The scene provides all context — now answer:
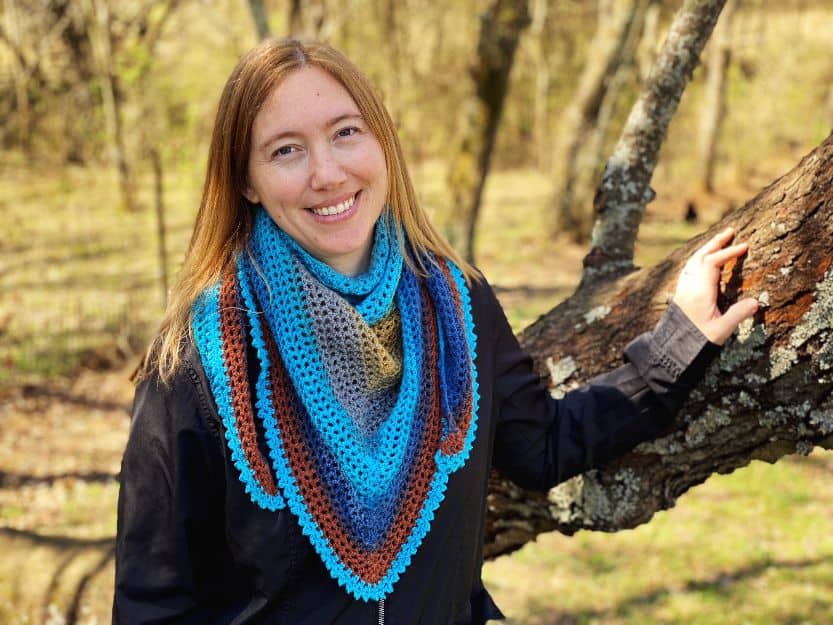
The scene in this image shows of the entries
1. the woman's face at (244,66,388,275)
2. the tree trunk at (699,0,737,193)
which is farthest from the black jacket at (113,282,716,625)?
the tree trunk at (699,0,737,193)

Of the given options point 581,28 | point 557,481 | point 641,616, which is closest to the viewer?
point 557,481

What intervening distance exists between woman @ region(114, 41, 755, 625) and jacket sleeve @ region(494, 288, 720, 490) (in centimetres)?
1

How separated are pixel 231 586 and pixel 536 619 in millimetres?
2409

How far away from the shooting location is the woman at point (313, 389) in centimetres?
167

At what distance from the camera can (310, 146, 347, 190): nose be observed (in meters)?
1.75

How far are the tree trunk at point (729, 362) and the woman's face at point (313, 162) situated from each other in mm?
722

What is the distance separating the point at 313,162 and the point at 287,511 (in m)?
0.71

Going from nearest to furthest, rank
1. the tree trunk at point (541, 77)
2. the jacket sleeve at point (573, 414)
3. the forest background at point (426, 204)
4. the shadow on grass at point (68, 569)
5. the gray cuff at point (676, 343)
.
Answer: the gray cuff at point (676, 343) → the jacket sleeve at point (573, 414) → the shadow on grass at point (68, 569) → the forest background at point (426, 204) → the tree trunk at point (541, 77)

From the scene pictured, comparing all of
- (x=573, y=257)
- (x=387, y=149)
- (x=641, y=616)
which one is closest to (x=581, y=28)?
(x=573, y=257)

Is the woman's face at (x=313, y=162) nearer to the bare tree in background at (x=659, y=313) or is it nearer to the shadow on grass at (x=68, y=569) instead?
the bare tree in background at (x=659, y=313)

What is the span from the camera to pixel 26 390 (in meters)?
7.07

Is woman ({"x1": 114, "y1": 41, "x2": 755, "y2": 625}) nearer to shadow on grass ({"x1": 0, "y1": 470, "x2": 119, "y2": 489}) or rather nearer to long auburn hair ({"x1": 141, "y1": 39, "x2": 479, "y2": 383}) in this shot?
long auburn hair ({"x1": 141, "y1": 39, "x2": 479, "y2": 383})

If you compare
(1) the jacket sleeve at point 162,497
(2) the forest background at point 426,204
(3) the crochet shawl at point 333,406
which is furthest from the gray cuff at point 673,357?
(2) the forest background at point 426,204

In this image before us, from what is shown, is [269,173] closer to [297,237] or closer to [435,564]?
[297,237]
